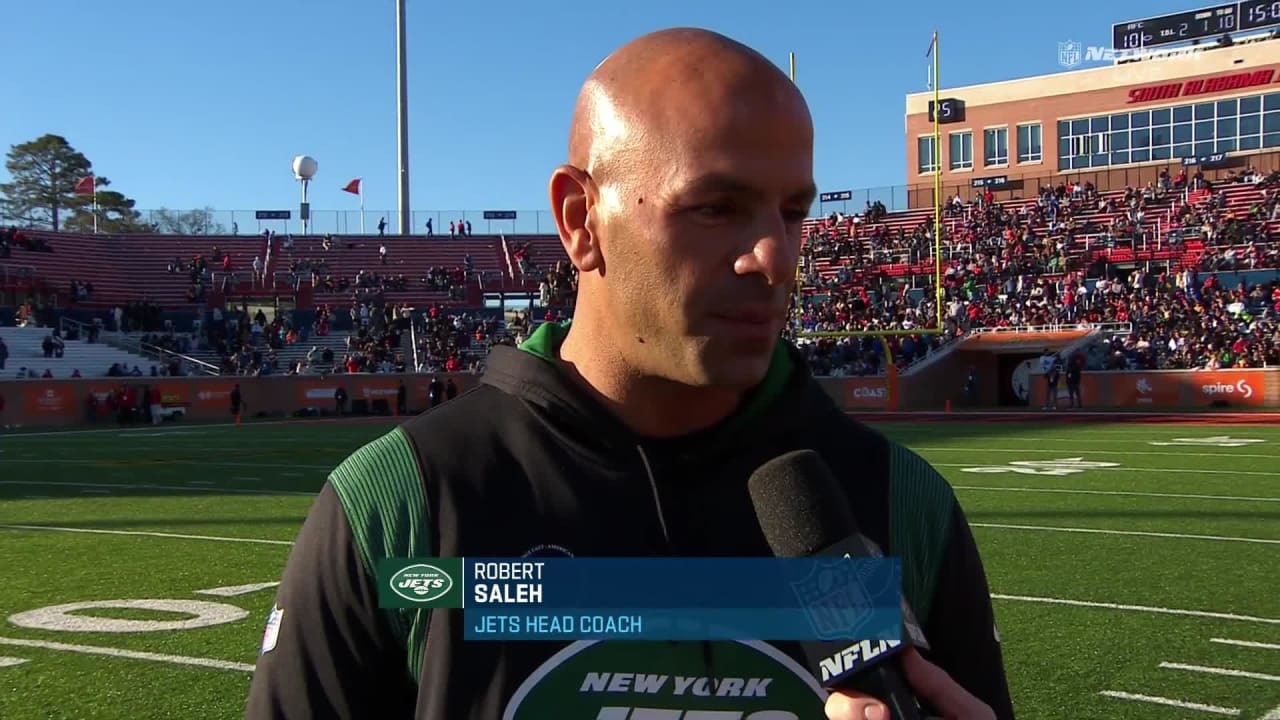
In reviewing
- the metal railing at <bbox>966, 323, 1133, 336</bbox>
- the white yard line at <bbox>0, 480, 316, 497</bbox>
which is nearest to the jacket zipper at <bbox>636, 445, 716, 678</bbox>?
the white yard line at <bbox>0, 480, 316, 497</bbox>

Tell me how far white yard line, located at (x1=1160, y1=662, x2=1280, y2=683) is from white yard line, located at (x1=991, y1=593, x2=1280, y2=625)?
1125 millimetres

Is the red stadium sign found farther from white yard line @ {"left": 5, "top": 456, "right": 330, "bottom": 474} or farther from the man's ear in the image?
the man's ear

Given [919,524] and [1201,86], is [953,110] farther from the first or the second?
[919,524]

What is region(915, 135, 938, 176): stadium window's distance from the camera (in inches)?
1965

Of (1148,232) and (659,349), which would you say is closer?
(659,349)

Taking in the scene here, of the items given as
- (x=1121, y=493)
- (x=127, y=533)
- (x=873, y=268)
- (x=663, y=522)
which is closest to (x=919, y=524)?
(x=663, y=522)

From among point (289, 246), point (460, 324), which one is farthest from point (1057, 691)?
point (289, 246)

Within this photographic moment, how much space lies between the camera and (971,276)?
3897 cm

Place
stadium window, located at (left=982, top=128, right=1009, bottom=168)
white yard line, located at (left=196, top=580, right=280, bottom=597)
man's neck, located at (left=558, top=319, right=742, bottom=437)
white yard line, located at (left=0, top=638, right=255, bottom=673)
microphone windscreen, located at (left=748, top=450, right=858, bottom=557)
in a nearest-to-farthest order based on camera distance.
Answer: microphone windscreen, located at (left=748, top=450, right=858, bottom=557), man's neck, located at (left=558, top=319, right=742, bottom=437), white yard line, located at (left=0, top=638, right=255, bottom=673), white yard line, located at (left=196, top=580, right=280, bottom=597), stadium window, located at (left=982, top=128, right=1009, bottom=168)

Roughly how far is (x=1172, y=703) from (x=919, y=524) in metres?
4.05

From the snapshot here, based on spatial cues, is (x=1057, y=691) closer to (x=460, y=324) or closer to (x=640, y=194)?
(x=640, y=194)

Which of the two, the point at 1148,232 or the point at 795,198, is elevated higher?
the point at 1148,232

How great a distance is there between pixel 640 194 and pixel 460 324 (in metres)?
40.1

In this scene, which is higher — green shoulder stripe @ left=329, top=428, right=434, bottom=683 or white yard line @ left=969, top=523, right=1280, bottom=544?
green shoulder stripe @ left=329, top=428, right=434, bottom=683
